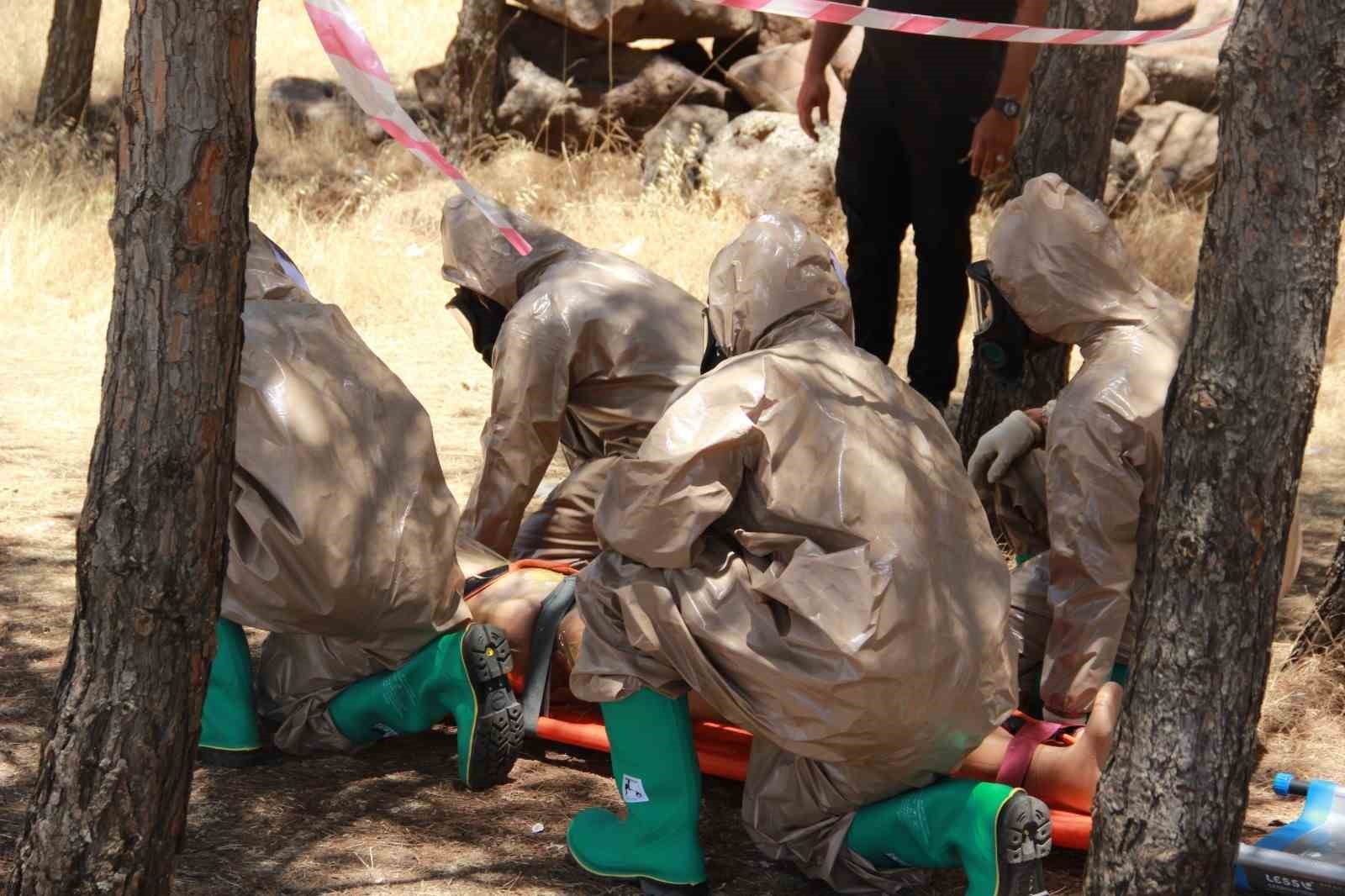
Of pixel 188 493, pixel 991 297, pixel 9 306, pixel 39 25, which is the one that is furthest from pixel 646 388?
pixel 39 25

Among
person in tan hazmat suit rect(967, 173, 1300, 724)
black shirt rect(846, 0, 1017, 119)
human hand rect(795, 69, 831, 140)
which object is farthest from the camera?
human hand rect(795, 69, 831, 140)

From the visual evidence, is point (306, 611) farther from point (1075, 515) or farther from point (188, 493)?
point (1075, 515)

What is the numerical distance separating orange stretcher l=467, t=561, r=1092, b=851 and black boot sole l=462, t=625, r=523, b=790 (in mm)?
239

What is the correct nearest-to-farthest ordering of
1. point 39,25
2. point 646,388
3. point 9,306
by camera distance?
point 646,388
point 9,306
point 39,25

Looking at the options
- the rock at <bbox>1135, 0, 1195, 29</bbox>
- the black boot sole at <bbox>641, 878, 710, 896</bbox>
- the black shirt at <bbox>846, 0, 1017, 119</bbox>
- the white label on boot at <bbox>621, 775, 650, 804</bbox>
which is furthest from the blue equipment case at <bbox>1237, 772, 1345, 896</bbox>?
the rock at <bbox>1135, 0, 1195, 29</bbox>

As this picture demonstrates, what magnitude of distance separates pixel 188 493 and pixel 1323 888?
213 cm

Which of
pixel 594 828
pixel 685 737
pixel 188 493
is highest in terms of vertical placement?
pixel 188 493

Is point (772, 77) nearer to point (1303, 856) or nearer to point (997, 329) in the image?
point (997, 329)

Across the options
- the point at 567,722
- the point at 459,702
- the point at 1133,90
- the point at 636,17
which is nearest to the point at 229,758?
the point at 459,702

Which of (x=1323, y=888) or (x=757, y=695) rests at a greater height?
(x=757, y=695)

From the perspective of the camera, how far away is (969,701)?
2992 mm

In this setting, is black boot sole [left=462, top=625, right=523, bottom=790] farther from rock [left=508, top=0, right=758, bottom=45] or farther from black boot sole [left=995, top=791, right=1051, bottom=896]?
rock [left=508, top=0, right=758, bottom=45]

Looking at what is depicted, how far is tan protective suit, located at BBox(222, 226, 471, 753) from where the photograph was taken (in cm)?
338

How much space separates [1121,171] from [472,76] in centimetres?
423
